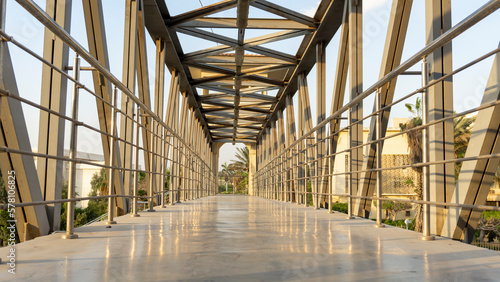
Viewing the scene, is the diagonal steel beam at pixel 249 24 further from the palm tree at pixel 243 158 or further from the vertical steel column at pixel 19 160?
the palm tree at pixel 243 158

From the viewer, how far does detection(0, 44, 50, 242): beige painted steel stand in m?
2.16

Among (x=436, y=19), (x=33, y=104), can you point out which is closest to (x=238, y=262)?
(x=33, y=104)

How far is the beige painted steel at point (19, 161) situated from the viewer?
2.16 m

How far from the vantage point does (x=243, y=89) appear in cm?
1327

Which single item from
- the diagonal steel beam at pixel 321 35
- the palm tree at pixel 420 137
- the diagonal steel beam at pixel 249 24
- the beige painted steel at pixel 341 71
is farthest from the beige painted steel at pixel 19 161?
the palm tree at pixel 420 137

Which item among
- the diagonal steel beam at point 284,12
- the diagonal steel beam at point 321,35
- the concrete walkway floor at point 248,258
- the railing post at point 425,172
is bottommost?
the concrete walkway floor at point 248,258

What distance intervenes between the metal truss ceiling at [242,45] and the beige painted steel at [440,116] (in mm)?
3905

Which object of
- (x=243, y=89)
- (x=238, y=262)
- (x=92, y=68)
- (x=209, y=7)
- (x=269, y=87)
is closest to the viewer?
(x=238, y=262)

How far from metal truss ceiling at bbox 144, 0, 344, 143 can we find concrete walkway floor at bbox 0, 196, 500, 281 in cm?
547

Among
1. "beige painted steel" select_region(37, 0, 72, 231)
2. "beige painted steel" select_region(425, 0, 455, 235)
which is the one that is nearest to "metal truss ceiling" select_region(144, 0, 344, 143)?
"beige painted steel" select_region(425, 0, 455, 235)

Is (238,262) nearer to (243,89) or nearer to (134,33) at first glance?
(134,33)

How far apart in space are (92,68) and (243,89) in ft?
35.7

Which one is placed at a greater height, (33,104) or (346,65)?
(346,65)

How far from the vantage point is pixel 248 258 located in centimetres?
152
